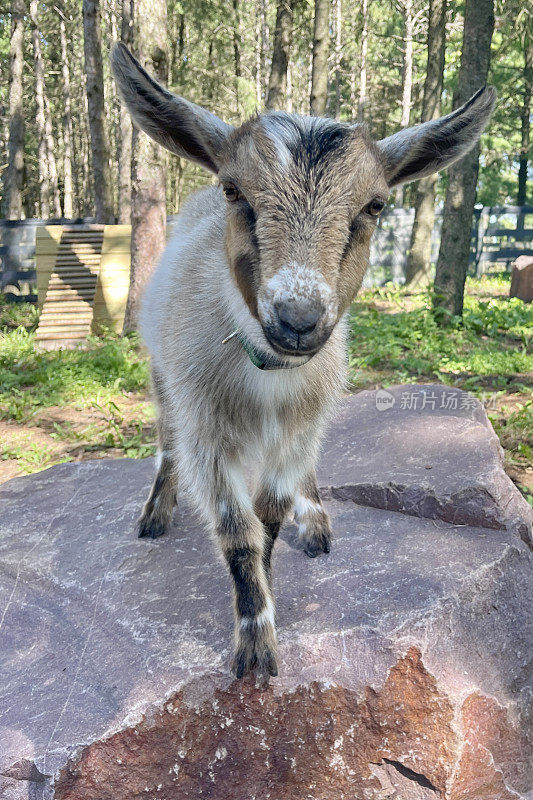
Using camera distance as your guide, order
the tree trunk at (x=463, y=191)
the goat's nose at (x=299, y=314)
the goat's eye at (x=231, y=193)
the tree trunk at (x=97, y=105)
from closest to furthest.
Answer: the goat's nose at (x=299, y=314) < the goat's eye at (x=231, y=193) < the tree trunk at (x=463, y=191) < the tree trunk at (x=97, y=105)

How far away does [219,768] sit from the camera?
2.42 meters

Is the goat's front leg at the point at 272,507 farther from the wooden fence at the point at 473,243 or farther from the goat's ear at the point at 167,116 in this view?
the wooden fence at the point at 473,243

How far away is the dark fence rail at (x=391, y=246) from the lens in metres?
13.1

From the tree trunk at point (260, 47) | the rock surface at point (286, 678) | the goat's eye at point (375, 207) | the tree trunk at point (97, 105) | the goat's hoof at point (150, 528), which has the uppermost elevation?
the tree trunk at point (260, 47)

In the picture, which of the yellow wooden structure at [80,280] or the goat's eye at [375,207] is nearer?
the goat's eye at [375,207]

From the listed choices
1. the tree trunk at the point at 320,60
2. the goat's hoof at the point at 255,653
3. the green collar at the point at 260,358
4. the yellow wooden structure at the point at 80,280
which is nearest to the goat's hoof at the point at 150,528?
the goat's hoof at the point at 255,653

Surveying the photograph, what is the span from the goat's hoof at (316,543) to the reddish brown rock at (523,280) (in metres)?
9.83

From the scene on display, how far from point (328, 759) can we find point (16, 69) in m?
20.0

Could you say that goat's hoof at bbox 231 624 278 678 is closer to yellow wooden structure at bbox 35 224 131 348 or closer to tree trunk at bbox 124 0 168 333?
tree trunk at bbox 124 0 168 333

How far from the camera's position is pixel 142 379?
7.36 meters

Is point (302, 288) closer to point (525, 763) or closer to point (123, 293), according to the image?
point (525, 763)

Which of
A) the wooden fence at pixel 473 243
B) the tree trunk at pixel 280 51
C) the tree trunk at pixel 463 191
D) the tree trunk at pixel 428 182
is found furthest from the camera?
the wooden fence at pixel 473 243

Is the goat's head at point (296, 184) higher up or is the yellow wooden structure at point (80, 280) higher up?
the goat's head at point (296, 184)

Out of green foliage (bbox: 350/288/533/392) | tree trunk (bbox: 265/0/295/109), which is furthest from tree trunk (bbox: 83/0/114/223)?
green foliage (bbox: 350/288/533/392)
